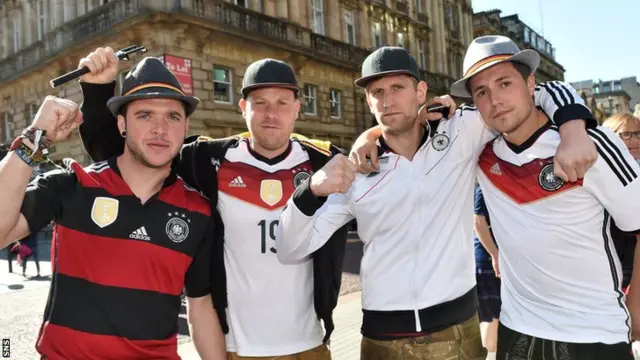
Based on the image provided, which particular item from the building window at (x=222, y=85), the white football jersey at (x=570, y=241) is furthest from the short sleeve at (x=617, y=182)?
the building window at (x=222, y=85)

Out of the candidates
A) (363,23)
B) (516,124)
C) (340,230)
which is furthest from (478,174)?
(363,23)

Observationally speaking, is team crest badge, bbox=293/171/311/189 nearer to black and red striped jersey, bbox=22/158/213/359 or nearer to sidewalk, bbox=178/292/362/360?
black and red striped jersey, bbox=22/158/213/359

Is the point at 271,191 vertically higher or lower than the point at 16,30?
lower

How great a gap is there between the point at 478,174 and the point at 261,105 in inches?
54.8

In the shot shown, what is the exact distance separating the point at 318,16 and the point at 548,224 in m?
24.4

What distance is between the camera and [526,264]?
255 cm

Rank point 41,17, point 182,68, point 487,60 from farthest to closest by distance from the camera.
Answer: point 41,17 → point 182,68 → point 487,60

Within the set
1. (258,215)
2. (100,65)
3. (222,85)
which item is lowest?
(258,215)

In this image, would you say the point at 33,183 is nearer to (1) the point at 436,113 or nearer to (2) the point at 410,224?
(2) the point at 410,224

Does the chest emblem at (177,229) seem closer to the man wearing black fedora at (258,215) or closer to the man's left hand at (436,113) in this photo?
the man wearing black fedora at (258,215)

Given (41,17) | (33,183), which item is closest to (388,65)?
(33,183)

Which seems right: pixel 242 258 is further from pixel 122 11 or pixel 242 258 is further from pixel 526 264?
pixel 122 11

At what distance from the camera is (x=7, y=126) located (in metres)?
26.6

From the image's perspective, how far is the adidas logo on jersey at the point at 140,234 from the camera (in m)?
2.58
